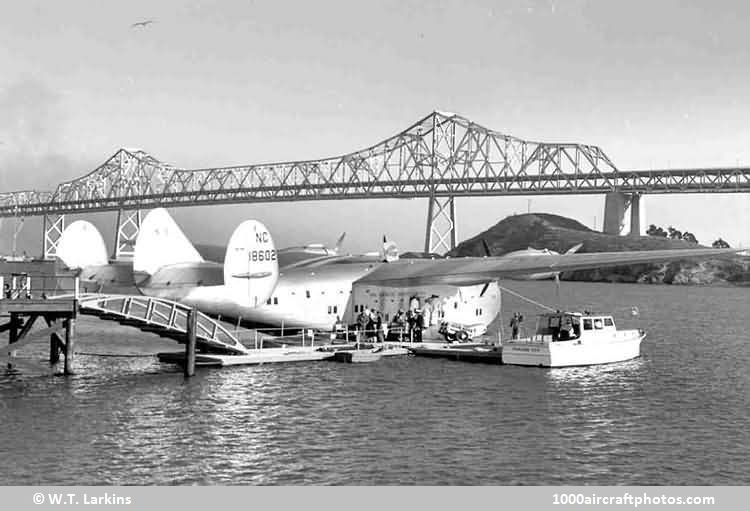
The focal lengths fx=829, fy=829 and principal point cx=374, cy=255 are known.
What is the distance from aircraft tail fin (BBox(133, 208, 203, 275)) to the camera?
137 feet

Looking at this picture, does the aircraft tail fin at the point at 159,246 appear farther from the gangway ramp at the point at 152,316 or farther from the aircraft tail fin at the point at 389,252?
the aircraft tail fin at the point at 389,252

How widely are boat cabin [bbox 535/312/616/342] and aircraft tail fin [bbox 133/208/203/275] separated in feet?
60.0

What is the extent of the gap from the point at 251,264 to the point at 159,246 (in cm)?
592

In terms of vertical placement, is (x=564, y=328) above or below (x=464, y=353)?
above

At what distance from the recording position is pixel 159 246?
42.2m

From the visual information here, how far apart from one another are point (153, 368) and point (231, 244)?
22.4 feet

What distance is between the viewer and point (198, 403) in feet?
98.2

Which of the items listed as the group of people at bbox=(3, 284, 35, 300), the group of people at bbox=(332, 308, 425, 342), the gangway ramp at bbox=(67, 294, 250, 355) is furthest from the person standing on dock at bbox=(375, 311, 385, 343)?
the group of people at bbox=(3, 284, 35, 300)

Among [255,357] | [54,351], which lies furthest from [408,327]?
[54,351]

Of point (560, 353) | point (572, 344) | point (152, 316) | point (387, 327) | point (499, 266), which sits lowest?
point (560, 353)

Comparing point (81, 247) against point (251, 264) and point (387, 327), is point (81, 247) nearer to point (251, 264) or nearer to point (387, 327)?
point (251, 264)

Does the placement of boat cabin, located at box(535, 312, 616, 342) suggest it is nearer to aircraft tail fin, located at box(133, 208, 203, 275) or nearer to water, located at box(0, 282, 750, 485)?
Result: water, located at box(0, 282, 750, 485)

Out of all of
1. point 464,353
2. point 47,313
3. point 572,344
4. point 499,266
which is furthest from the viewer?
point 499,266
